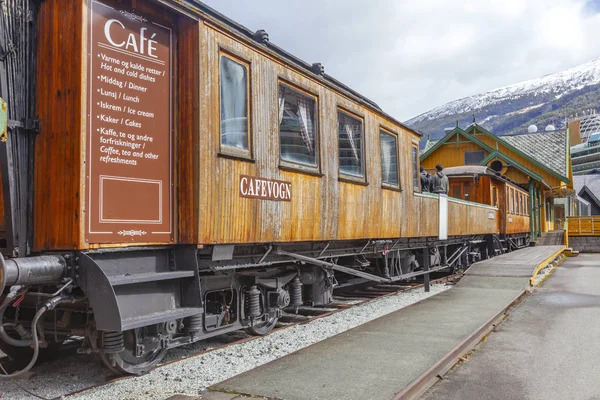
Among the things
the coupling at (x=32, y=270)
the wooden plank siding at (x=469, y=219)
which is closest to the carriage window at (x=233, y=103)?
the coupling at (x=32, y=270)

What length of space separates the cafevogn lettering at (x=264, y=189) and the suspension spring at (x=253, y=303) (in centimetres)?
111

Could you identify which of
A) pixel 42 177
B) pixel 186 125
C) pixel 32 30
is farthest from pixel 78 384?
pixel 32 30

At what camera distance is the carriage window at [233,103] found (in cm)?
545

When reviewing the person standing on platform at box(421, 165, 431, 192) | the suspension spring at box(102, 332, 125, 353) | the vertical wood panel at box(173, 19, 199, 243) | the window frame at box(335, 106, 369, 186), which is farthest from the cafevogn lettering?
the person standing on platform at box(421, 165, 431, 192)

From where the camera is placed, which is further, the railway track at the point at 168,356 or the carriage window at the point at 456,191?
the carriage window at the point at 456,191

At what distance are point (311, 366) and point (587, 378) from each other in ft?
8.58

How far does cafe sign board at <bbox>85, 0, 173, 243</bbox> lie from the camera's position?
437 centimetres

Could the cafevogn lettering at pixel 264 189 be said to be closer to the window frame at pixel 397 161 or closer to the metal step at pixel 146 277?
the metal step at pixel 146 277

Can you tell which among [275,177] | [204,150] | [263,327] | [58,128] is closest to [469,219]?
[263,327]

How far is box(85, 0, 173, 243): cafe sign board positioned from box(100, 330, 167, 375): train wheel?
0.92 metres

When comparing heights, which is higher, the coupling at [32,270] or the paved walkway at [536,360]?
the coupling at [32,270]

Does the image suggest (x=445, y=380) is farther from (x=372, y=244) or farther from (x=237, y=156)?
(x=372, y=244)

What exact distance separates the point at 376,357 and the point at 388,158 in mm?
4566

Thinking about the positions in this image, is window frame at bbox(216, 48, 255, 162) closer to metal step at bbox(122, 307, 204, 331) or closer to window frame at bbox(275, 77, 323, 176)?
window frame at bbox(275, 77, 323, 176)
